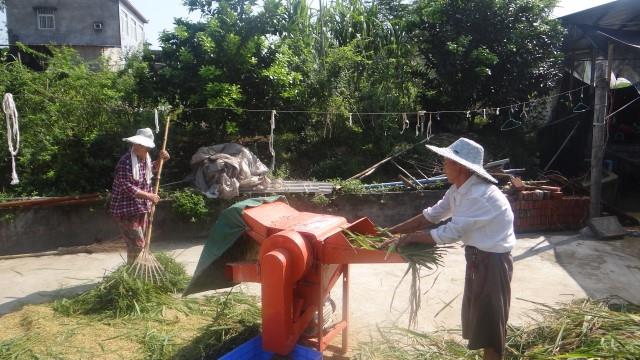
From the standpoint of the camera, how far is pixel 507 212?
2.77m

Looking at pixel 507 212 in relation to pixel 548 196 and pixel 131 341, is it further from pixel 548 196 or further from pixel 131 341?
pixel 548 196

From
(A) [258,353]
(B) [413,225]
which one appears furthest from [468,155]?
(A) [258,353]

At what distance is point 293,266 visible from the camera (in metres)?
2.75

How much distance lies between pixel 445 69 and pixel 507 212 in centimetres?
757

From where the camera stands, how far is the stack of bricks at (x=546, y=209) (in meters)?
7.36

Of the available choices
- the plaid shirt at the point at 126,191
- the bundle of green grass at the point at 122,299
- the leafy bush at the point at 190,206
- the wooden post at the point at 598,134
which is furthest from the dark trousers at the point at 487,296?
the wooden post at the point at 598,134

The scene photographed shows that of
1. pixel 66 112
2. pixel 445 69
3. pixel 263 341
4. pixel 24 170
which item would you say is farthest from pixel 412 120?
pixel 263 341

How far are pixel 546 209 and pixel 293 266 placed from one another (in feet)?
19.7

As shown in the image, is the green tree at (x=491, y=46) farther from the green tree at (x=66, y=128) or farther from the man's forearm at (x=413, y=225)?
the man's forearm at (x=413, y=225)

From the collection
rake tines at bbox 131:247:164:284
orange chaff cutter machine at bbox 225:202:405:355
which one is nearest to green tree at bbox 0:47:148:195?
rake tines at bbox 131:247:164:284

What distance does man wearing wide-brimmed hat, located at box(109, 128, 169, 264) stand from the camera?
4.75m

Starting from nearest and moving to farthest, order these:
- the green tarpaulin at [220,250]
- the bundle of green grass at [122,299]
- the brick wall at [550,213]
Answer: the green tarpaulin at [220,250] → the bundle of green grass at [122,299] → the brick wall at [550,213]

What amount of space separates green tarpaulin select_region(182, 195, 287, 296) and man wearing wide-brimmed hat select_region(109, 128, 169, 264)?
74.2 inches

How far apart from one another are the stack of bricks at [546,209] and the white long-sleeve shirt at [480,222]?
4.92 m
